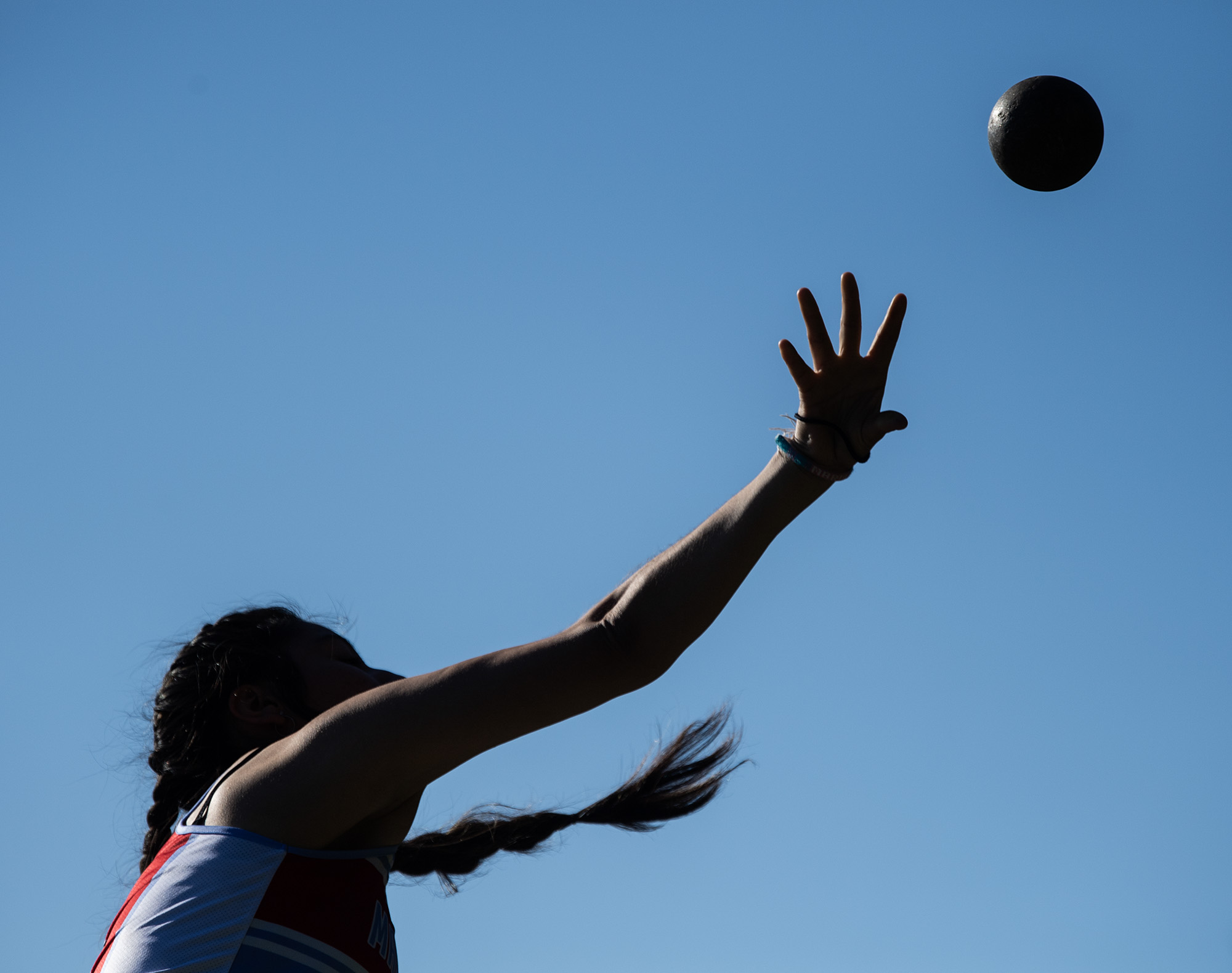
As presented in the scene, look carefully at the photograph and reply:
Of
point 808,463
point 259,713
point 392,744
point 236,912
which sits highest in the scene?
point 808,463

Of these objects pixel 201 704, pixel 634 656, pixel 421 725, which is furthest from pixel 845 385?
pixel 201 704

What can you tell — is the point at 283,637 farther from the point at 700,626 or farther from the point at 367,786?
the point at 700,626

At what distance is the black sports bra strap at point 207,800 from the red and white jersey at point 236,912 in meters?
0.03

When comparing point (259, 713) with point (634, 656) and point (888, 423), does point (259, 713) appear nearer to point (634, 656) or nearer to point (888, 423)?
point (634, 656)

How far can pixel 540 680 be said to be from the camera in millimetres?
3299

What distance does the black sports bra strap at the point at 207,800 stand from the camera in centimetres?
375

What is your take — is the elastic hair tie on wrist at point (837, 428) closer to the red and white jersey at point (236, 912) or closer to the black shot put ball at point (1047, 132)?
the red and white jersey at point (236, 912)

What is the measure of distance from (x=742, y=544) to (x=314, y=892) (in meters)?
1.58

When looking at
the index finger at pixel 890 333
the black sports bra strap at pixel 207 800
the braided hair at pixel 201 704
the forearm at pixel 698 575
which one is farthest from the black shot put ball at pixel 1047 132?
the black sports bra strap at pixel 207 800

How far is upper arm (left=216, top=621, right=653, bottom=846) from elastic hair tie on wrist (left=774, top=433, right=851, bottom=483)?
0.67 m

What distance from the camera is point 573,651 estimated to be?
3.33 meters

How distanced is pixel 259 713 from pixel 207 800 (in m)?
0.70

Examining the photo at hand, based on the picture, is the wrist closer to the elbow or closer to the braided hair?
the elbow

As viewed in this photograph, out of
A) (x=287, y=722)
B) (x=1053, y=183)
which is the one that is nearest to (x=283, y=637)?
(x=287, y=722)
